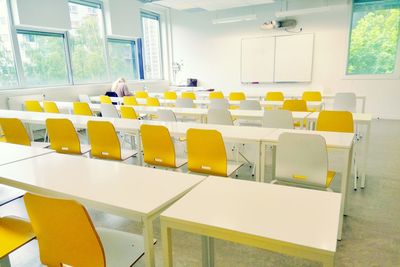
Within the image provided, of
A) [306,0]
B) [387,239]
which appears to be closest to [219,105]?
[387,239]

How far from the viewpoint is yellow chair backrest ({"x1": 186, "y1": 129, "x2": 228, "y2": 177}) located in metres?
2.40

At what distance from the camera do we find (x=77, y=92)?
6.88 metres

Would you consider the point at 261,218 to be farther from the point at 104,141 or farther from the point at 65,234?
the point at 104,141

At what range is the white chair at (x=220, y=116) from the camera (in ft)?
12.5

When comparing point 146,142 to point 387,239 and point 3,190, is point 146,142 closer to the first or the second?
point 3,190

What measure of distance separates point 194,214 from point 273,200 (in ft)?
A: 1.28

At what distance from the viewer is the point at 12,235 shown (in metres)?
1.59

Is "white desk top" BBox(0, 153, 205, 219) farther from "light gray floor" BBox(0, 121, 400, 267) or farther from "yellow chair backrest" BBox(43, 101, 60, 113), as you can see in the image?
"yellow chair backrest" BBox(43, 101, 60, 113)

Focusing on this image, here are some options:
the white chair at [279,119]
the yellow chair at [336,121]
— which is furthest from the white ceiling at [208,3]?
the yellow chair at [336,121]

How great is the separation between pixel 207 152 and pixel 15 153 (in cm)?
154

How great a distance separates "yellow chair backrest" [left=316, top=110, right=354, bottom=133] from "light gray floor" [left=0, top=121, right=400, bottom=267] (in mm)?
687

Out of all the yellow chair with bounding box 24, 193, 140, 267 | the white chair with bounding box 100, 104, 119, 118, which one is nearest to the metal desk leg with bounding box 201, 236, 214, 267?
the yellow chair with bounding box 24, 193, 140, 267

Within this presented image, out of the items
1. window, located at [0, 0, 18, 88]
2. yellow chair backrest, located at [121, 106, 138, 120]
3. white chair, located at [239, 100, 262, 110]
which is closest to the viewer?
yellow chair backrest, located at [121, 106, 138, 120]

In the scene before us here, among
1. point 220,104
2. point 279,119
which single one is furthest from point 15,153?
point 220,104
